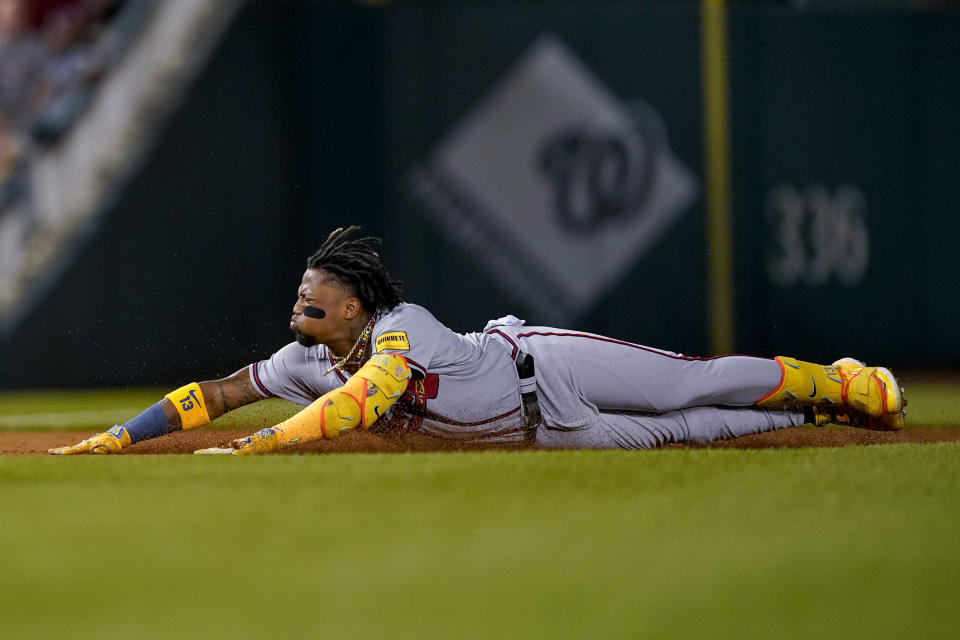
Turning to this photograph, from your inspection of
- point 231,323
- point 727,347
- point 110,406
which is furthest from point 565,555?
point 727,347

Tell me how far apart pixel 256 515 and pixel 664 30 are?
7.93 meters

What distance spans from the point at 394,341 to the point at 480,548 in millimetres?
1651

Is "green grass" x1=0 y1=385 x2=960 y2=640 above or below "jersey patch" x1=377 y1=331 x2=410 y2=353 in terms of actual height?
below

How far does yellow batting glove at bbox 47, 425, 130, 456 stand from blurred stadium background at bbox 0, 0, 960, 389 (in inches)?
176

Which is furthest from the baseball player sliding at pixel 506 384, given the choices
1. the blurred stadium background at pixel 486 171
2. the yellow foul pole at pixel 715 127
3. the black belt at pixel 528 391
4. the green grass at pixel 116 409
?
the yellow foul pole at pixel 715 127

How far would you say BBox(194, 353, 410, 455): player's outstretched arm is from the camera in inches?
147

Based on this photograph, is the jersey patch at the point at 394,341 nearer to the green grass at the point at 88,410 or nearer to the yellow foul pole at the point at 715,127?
the green grass at the point at 88,410

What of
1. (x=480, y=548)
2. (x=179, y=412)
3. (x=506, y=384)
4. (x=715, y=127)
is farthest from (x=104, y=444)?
(x=715, y=127)

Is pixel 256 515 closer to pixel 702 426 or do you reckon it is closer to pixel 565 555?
pixel 565 555

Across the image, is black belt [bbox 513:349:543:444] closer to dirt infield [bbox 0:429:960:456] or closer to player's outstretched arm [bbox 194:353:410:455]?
dirt infield [bbox 0:429:960:456]

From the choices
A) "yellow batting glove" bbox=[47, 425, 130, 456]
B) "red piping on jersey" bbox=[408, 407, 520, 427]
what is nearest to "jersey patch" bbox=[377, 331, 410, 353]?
"red piping on jersey" bbox=[408, 407, 520, 427]

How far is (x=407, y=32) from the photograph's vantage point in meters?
9.51

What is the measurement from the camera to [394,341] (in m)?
3.92

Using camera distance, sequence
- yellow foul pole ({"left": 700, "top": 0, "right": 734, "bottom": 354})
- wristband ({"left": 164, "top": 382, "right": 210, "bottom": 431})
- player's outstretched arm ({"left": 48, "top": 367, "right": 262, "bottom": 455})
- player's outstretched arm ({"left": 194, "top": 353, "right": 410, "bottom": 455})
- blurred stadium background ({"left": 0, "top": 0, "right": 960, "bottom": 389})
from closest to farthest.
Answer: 1. player's outstretched arm ({"left": 194, "top": 353, "right": 410, "bottom": 455})
2. player's outstretched arm ({"left": 48, "top": 367, "right": 262, "bottom": 455})
3. wristband ({"left": 164, "top": 382, "right": 210, "bottom": 431})
4. blurred stadium background ({"left": 0, "top": 0, "right": 960, "bottom": 389})
5. yellow foul pole ({"left": 700, "top": 0, "right": 734, "bottom": 354})
